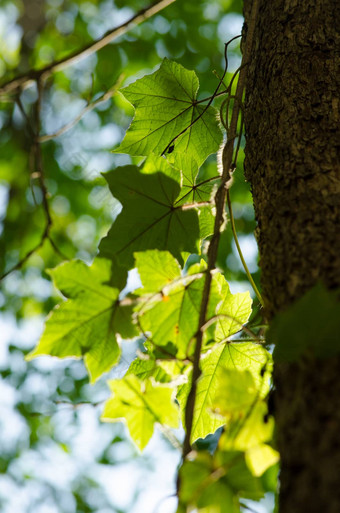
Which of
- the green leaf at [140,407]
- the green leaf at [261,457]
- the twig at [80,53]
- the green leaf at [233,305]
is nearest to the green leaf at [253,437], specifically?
the green leaf at [261,457]

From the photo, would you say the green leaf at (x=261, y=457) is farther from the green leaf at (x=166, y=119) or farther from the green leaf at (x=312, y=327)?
the green leaf at (x=166, y=119)

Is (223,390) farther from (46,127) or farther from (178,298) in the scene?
(46,127)

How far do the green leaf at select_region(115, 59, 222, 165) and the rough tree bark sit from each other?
0.23m

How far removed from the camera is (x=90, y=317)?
799 mm

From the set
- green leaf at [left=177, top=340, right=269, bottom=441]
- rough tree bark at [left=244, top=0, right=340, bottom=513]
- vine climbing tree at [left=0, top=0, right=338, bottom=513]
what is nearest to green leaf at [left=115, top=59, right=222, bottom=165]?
vine climbing tree at [left=0, top=0, right=338, bottom=513]

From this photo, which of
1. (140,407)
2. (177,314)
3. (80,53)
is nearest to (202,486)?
(140,407)

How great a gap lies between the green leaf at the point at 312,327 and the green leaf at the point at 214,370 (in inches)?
19.2

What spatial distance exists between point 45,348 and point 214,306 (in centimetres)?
28

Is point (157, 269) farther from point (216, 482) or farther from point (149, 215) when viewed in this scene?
point (216, 482)

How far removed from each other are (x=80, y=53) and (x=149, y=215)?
32cm

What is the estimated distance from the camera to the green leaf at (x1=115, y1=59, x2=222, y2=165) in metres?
1.19

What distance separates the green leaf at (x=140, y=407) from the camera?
723 millimetres

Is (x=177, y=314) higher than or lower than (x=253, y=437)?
higher

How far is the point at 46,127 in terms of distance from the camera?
16.4 ft
